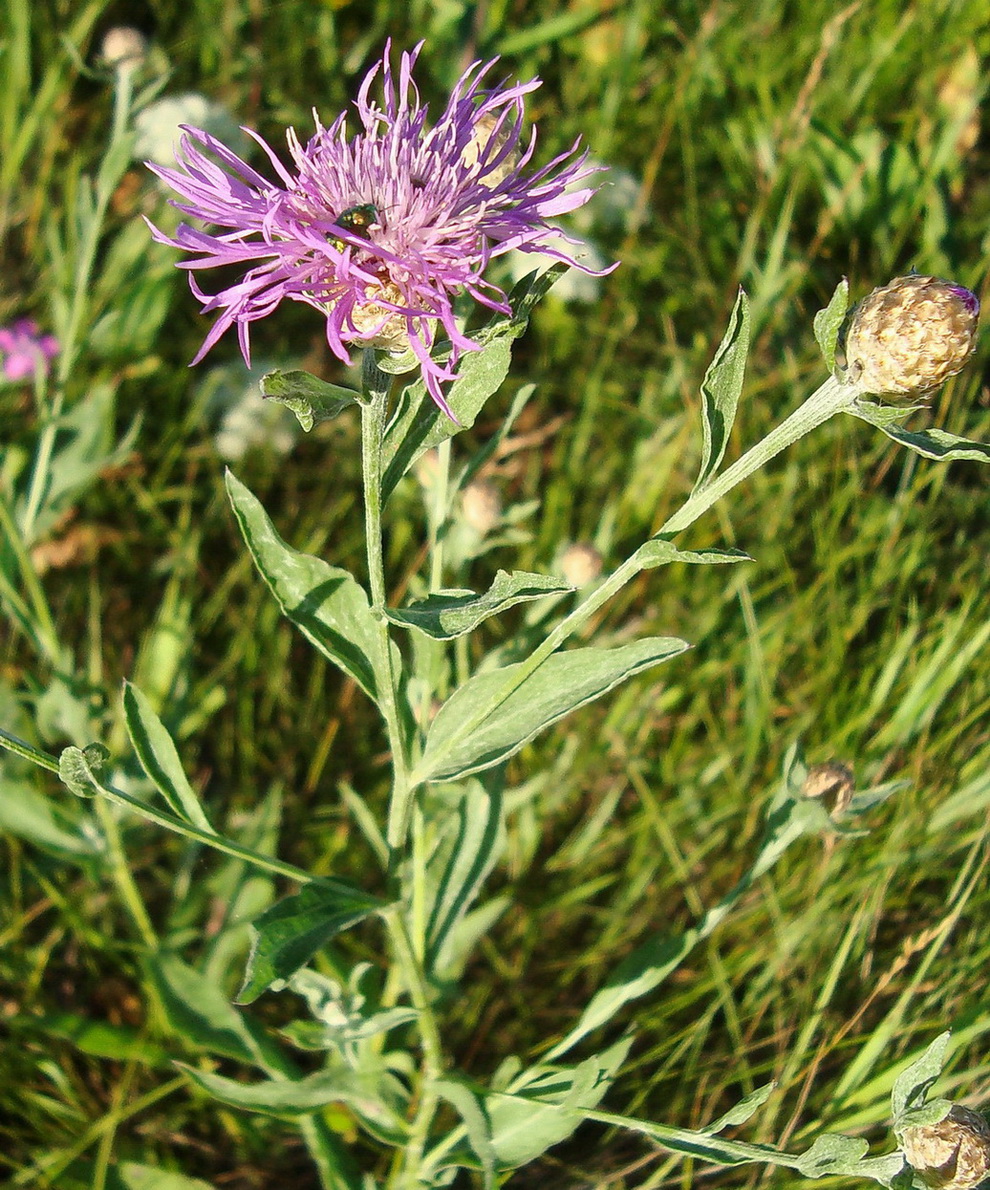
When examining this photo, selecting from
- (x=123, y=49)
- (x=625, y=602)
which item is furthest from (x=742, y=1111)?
(x=123, y=49)

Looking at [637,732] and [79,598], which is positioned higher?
[79,598]

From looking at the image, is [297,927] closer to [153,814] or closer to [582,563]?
[153,814]

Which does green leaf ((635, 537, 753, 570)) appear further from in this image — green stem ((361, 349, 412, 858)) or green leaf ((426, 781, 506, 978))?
green leaf ((426, 781, 506, 978))

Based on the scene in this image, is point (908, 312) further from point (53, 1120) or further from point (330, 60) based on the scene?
point (330, 60)

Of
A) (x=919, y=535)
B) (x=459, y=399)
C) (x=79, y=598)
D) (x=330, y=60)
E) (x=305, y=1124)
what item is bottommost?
(x=305, y=1124)

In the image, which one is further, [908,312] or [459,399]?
[459,399]

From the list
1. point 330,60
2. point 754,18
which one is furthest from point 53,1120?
point 754,18

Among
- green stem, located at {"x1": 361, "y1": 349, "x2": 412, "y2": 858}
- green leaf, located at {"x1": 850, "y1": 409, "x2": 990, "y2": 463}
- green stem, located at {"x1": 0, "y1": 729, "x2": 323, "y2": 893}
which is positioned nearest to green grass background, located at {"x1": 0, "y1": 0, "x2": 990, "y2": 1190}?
green stem, located at {"x1": 361, "y1": 349, "x2": 412, "y2": 858}
